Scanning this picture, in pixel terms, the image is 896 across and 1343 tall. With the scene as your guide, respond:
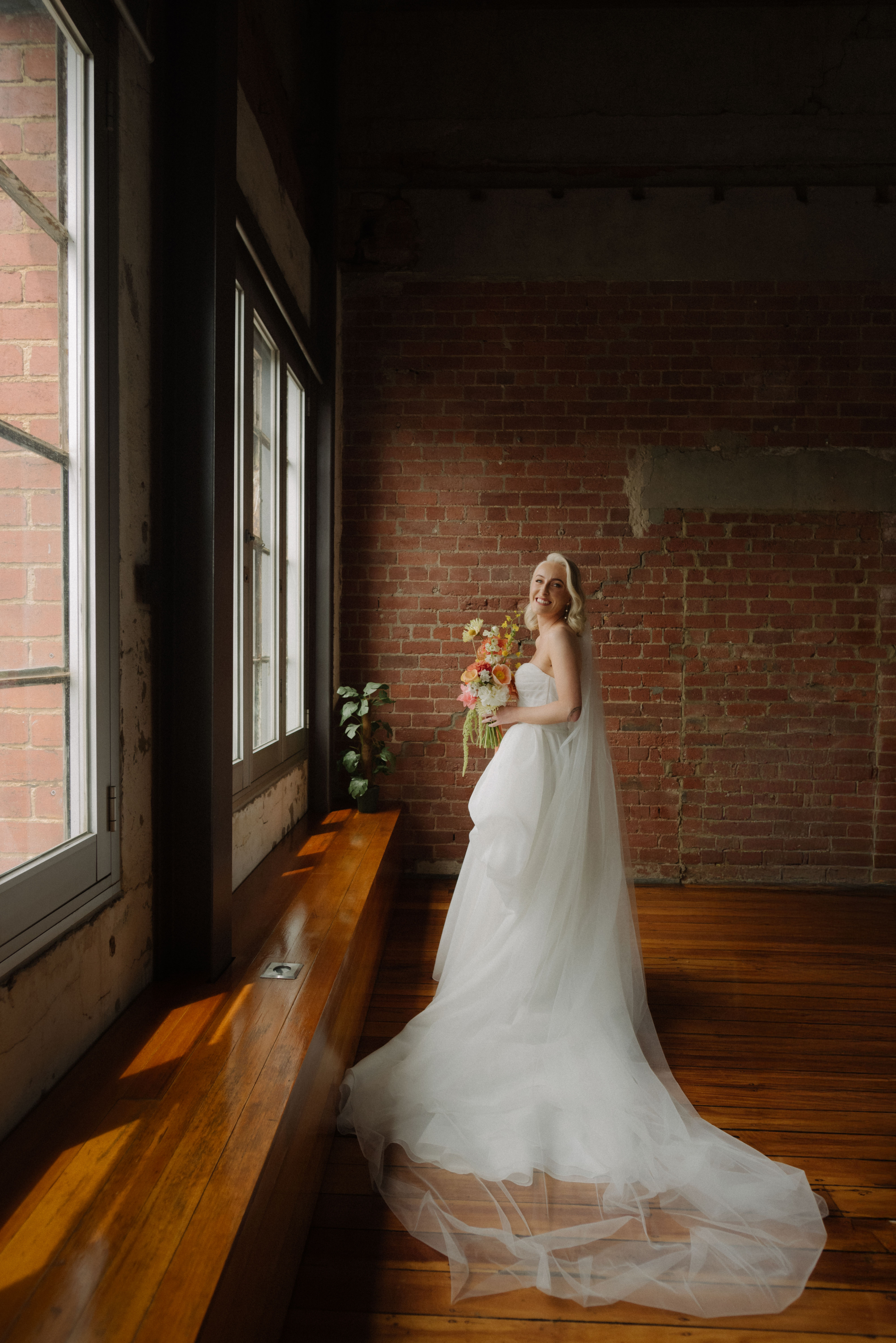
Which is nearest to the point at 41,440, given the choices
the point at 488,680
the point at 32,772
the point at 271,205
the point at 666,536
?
the point at 32,772

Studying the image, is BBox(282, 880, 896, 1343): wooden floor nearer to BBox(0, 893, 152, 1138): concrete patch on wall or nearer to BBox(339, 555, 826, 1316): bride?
BBox(339, 555, 826, 1316): bride

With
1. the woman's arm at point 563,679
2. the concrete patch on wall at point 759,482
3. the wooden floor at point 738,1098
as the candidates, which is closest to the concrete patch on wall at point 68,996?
the wooden floor at point 738,1098

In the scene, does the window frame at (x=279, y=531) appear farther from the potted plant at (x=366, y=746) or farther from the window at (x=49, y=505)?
the window at (x=49, y=505)

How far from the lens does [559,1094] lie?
6.99 feet

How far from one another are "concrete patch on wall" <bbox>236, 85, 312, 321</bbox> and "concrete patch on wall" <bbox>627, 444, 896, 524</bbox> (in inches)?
82.3

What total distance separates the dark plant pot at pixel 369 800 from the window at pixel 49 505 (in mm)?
2464

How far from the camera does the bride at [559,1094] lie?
1.65 metres

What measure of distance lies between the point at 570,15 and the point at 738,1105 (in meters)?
→ 5.45

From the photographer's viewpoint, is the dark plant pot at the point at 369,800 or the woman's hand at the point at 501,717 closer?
the woman's hand at the point at 501,717

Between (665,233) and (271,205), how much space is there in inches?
95.4

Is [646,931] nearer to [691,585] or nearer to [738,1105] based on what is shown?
[738,1105]

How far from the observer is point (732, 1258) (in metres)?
1.64

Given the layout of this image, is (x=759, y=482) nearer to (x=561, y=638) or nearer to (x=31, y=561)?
(x=561, y=638)

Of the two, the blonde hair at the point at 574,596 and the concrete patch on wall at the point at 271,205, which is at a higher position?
the concrete patch on wall at the point at 271,205
